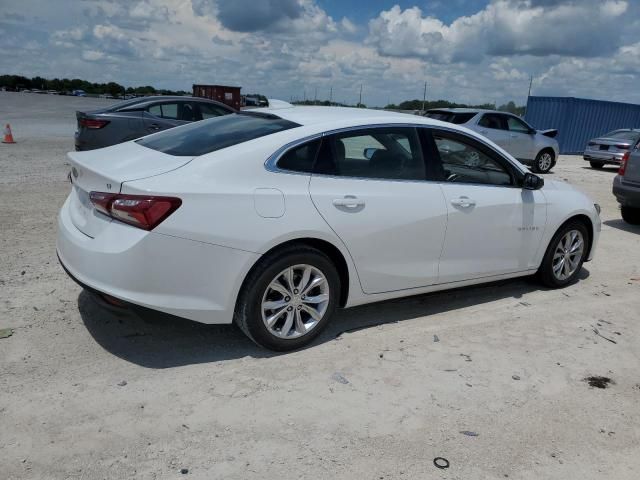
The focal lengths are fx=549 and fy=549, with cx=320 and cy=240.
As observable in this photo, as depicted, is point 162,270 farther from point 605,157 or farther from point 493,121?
point 605,157

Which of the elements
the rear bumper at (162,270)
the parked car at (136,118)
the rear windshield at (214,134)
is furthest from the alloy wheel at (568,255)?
the parked car at (136,118)

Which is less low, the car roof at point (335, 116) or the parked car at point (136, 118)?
the car roof at point (335, 116)

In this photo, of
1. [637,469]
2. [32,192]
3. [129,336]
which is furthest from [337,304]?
[32,192]

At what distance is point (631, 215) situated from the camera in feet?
28.8

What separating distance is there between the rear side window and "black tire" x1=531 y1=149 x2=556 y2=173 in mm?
13218

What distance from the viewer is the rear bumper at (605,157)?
1722cm

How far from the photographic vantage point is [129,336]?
3.86 meters

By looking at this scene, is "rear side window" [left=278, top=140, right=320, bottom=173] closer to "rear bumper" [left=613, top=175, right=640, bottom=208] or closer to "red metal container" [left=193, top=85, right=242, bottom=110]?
"rear bumper" [left=613, top=175, right=640, bottom=208]

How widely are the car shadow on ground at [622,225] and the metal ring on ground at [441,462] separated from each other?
709cm

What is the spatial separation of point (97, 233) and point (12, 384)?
997 mm

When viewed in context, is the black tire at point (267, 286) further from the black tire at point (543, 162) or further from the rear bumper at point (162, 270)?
the black tire at point (543, 162)

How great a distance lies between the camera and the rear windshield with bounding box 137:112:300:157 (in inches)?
146

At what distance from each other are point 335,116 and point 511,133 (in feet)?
39.4

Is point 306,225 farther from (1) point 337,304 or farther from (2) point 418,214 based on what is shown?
(2) point 418,214
